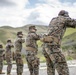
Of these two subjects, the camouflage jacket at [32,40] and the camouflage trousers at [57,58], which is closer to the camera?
the camouflage trousers at [57,58]

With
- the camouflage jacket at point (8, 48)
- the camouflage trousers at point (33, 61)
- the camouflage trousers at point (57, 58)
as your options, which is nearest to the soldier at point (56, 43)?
the camouflage trousers at point (57, 58)

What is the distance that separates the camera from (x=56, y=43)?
33.6 ft

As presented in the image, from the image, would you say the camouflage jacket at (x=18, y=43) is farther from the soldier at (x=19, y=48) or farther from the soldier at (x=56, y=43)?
the soldier at (x=56, y=43)

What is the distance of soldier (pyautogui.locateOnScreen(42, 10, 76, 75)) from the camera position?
1008cm

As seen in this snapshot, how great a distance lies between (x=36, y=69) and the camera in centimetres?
1330

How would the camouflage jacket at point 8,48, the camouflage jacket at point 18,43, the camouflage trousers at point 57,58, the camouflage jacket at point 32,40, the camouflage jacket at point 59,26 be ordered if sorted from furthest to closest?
the camouflage jacket at point 8,48 < the camouflage jacket at point 18,43 < the camouflage jacket at point 32,40 < the camouflage jacket at point 59,26 < the camouflage trousers at point 57,58

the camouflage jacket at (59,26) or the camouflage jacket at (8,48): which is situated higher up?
the camouflage jacket at (59,26)

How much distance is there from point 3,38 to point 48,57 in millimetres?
161940

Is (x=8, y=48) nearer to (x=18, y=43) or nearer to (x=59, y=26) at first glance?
(x=18, y=43)

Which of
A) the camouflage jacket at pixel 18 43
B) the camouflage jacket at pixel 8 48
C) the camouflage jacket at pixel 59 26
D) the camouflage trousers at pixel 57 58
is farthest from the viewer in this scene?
the camouflage jacket at pixel 8 48

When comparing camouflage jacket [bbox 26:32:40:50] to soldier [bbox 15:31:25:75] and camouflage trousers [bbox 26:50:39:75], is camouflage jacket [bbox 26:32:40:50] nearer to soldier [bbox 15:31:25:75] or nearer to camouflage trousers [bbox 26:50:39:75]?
camouflage trousers [bbox 26:50:39:75]

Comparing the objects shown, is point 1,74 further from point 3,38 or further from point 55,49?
A: point 3,38

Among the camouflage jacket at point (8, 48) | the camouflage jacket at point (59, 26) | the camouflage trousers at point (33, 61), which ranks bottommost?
the camouflage trousers at point (33, 61)

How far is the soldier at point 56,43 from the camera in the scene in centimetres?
1008
